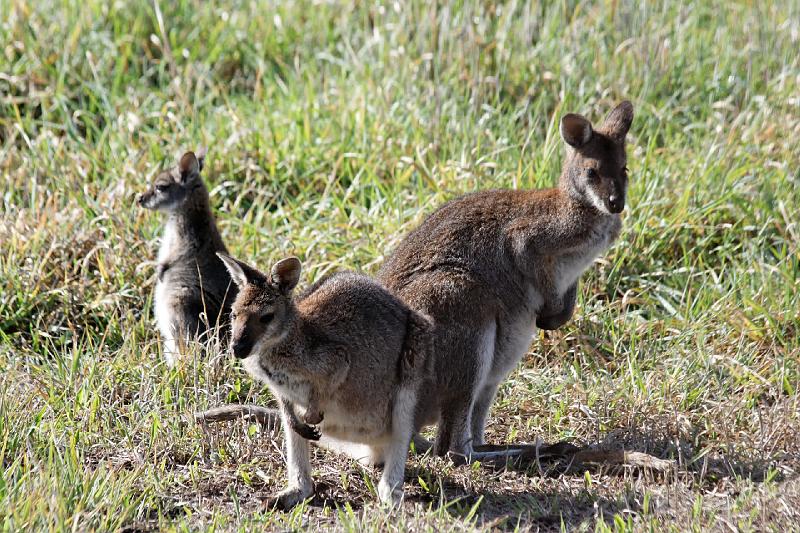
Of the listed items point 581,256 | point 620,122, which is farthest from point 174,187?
point 620,122

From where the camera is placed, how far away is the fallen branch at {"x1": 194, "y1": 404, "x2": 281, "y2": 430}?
5.14m

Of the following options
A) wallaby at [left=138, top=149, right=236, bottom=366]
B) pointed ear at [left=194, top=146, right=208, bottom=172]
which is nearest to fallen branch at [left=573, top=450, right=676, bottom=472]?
wallaby at [left=138, top=149, right=236, bottom=366]

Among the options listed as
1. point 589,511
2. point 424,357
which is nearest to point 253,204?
point 424,357

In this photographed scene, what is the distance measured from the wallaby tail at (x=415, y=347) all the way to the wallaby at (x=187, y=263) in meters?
1.23

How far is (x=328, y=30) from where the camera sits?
8508 millimetres

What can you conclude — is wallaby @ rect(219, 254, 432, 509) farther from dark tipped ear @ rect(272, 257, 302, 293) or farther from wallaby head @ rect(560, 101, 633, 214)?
wallaby head @ rect(560, 101, 633, 214)

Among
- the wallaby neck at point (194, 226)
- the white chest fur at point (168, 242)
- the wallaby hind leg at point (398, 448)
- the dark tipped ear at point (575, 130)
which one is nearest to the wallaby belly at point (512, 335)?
the wallaby hind leg at point (398, 448)

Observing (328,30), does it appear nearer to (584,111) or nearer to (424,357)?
(584,111)

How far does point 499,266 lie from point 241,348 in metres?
1.43

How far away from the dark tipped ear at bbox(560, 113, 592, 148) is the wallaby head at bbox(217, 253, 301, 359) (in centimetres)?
157

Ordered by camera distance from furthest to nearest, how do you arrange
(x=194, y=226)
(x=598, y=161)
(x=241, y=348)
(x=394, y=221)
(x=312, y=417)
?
(x=394, y=221)
(x=194, y=226)
(x=598, y=161)
(x=312, y=417)
(x=241, y=348)

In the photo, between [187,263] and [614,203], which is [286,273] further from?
[187,263]

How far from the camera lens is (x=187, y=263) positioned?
616 centimetres

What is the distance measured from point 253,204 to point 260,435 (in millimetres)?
2162
